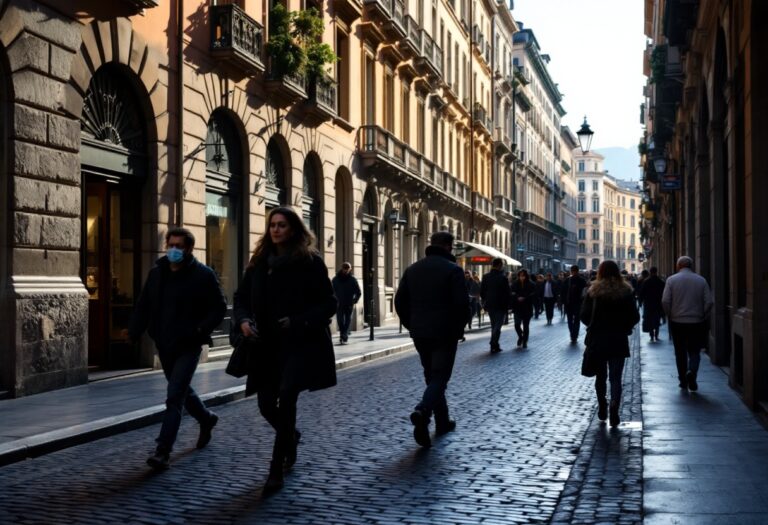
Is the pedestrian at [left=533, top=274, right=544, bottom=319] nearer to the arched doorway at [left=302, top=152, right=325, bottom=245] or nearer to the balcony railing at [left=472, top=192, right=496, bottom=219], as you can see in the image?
the balcony railing at [left=472, top=192, right=496, bottom=219]

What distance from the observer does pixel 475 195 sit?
46938 mm

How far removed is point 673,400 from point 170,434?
6.25 m

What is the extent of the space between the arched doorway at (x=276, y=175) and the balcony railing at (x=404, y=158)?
19.9ft

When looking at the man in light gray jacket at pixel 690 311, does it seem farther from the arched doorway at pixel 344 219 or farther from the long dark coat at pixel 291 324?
the arched doorway at pixel 344 219

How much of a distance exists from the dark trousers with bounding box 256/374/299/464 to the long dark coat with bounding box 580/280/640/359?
4015 mm

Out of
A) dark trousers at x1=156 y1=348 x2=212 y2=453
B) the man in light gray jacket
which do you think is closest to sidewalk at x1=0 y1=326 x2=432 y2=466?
dark trousers at x1=156 y1=348 x2=212 y2=453

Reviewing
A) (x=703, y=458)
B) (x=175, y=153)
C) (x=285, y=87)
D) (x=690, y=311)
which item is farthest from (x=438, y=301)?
(x=285, y=87)

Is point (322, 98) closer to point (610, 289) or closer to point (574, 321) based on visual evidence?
point (574, 321)

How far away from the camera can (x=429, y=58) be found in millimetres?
35562

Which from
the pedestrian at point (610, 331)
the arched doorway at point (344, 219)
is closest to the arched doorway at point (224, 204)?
the arched doorway at point (344, 219)

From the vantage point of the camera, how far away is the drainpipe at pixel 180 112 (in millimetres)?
15930

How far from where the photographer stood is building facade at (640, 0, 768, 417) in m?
9.99

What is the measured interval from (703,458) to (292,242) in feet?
11.4

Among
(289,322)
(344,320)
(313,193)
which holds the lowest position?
(344,320)
